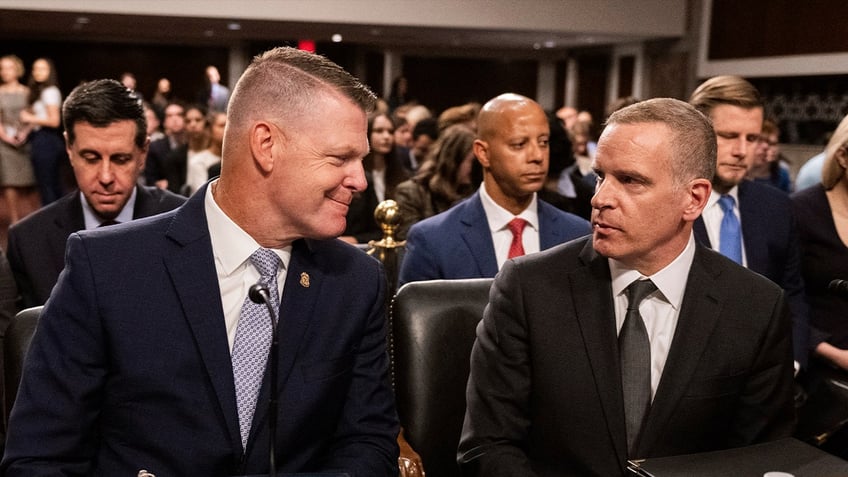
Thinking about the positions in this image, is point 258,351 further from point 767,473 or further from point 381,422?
point 767,473

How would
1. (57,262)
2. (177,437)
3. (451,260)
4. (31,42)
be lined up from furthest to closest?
(31,42), (451,260), (57,262), (177,437)

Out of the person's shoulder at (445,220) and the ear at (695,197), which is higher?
the ear at (695,197)

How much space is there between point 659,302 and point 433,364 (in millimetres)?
602

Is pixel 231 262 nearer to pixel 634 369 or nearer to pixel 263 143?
pixel 263 143

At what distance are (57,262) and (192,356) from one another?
134 centimetres

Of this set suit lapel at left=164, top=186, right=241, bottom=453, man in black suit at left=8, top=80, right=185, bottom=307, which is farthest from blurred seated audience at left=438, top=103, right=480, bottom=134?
suit lapel at left=164, top=186, right=241, bottom=453

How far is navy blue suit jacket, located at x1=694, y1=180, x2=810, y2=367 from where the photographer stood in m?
2.90

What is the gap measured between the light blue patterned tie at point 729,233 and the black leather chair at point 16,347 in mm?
2186

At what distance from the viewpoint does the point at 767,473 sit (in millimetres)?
1368

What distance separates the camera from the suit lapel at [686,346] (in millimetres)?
1720

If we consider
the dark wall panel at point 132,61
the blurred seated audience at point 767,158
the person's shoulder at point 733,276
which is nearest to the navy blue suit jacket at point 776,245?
the person's shoulder at point 733,276

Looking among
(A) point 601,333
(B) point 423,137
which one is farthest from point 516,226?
(B) point 423,137

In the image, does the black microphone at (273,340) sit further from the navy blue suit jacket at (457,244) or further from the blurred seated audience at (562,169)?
the blurred seated audience at (562,169)

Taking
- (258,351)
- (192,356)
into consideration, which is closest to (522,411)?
(258,351)
